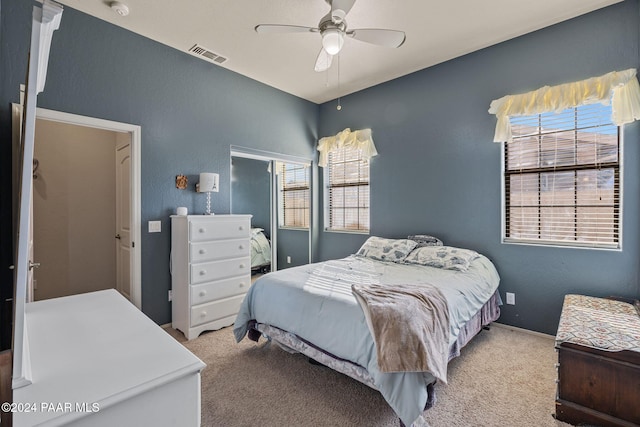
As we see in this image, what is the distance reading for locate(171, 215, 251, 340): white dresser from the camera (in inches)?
113

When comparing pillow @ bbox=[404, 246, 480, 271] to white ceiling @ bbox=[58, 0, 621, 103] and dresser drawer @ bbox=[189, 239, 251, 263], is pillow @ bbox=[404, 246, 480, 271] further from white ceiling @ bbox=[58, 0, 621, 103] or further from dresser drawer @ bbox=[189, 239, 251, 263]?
white ceiling @ bbox=[58, 0, 621, 103]

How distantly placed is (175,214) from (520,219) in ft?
12.0

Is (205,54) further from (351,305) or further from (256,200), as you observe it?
(351,305)

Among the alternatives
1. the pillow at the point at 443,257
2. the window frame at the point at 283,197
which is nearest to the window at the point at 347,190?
the window frame at the point at 283,197

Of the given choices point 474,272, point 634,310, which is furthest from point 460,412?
point 634,310

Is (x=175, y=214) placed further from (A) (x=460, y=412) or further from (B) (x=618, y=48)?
(B) (x=618, y=48)

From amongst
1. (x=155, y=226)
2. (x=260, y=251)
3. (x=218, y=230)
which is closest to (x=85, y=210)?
(x=155, y=226)

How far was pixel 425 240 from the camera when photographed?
353 cm

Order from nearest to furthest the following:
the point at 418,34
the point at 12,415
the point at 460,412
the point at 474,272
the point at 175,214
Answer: the point at 12,415
the point at 460,412
the point at 474,272
the point at 418,34
the point at 175,214

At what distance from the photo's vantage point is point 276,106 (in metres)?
4.23

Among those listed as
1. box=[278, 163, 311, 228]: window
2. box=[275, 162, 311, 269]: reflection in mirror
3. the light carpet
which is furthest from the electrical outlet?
box=[278, 163, 311, 228]: window

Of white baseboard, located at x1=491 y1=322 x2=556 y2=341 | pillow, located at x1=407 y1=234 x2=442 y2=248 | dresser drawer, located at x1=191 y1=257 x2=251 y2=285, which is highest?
pillow, located at x1=407 y1=234 x2=442 y2=248

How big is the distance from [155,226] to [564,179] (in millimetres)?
4084

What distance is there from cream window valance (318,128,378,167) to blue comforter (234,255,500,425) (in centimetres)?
179
